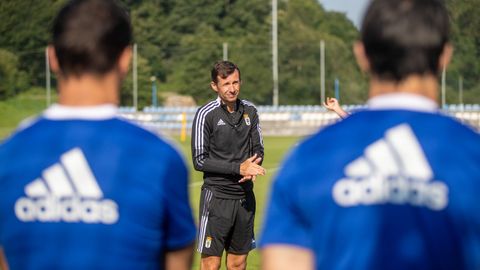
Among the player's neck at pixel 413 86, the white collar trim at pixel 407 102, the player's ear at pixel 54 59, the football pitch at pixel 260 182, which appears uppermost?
the player's ear at pixel 54 59

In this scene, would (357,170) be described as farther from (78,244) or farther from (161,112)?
(161,112)

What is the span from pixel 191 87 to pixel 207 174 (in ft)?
191

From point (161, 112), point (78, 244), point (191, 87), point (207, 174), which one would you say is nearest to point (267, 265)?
point (78, 244)

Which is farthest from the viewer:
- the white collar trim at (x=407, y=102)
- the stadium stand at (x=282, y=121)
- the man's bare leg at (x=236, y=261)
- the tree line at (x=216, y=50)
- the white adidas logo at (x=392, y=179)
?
the tree line at (x=216, y=50)

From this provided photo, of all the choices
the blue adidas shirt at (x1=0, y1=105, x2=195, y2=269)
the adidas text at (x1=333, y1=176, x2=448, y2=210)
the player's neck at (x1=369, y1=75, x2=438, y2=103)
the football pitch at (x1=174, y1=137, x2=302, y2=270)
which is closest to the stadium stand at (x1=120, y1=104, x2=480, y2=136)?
the football pitch at (x1=174, y1=137, x2=302, y2=270)

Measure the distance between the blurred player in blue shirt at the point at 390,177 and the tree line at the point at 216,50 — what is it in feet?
184

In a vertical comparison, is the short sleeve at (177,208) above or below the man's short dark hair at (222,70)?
below

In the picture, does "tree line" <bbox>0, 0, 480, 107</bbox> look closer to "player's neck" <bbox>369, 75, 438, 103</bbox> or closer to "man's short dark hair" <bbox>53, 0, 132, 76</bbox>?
"man's short dark hair" <bbox>53, 0, 132, 76</bbox>

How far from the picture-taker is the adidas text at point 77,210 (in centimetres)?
323

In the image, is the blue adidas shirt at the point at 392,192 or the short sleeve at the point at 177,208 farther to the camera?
the short sleeve at the point at 177,208

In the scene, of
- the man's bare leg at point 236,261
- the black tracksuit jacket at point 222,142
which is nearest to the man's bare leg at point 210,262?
the man's bare leg at point 236,261

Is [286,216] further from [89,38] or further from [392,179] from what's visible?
[89,38]

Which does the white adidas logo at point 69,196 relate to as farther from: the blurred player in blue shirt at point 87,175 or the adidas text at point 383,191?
the adidas text at point 383,191

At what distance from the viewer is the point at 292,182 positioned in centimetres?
302
